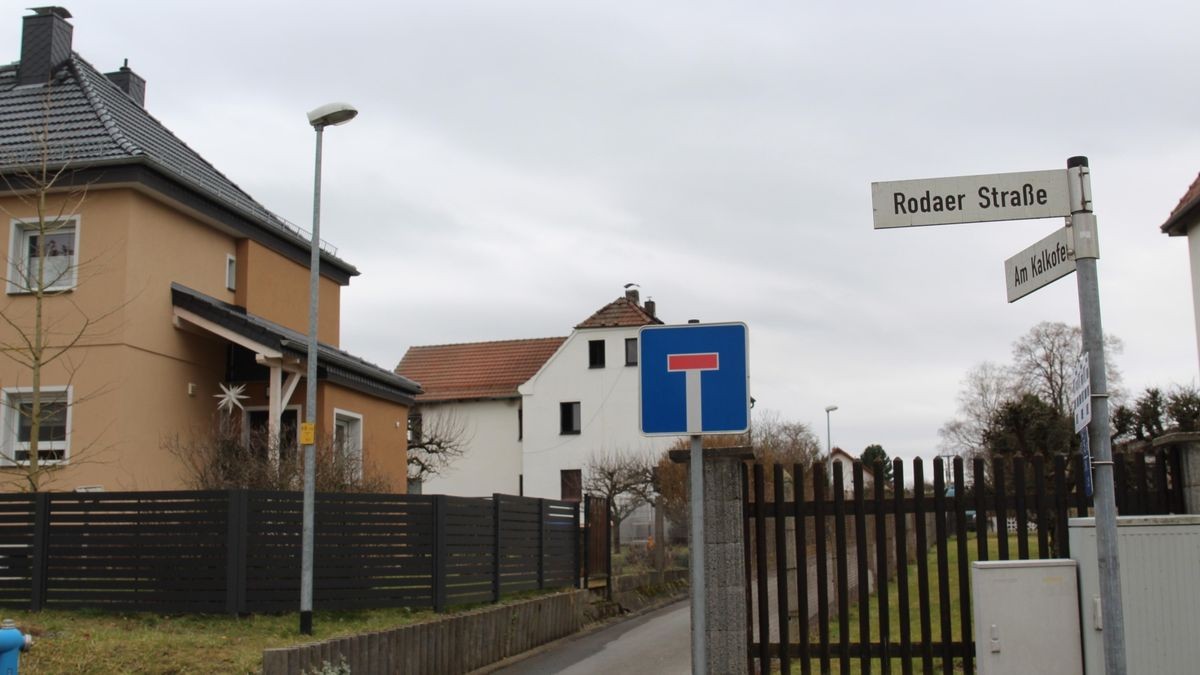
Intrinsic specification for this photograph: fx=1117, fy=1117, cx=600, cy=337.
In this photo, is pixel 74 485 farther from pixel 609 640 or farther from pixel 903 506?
pixel 903 506

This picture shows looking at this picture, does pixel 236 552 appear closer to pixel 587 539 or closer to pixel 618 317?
pixel 587 539

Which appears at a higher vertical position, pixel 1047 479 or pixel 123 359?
pixel 123 359

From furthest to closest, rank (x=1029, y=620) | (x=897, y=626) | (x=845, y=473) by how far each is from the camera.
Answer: (x=845, y=473)
(x=897, y=626)
(x=1029, y=620)

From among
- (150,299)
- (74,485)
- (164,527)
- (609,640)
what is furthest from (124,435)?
(609,640)

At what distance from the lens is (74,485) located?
1812 centimetres

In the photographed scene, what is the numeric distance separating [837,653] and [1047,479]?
7.38 feet

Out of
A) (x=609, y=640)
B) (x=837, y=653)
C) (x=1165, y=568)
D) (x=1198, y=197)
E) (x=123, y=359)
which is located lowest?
(x=609, y=640)

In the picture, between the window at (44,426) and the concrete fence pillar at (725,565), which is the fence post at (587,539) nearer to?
the window at (44,426)

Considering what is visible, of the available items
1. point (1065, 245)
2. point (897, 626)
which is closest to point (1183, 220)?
point (897, 626)

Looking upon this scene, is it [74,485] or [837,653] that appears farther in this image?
[74,485]

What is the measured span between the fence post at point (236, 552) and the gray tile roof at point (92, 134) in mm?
7330

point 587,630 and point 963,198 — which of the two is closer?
point 963,198

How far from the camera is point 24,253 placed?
1900cm

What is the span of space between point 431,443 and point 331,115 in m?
23.7
